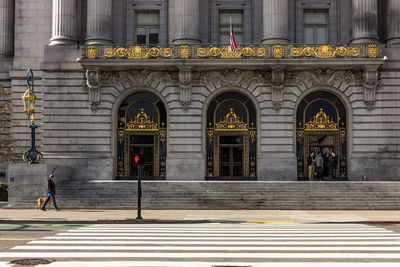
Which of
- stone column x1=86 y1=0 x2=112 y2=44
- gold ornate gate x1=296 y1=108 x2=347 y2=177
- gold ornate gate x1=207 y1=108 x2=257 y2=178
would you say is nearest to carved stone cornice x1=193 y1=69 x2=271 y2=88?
gold ornate gate x1=207 y1=108 x2=257 y2=178

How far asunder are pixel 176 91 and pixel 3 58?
587 inches

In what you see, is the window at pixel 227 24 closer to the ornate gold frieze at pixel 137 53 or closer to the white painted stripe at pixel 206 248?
the ornate gold frieze at pixel 137 53

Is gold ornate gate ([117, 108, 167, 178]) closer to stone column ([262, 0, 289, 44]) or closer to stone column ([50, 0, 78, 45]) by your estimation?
stone column ([50, 0, 78, 45])

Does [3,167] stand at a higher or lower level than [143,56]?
lower

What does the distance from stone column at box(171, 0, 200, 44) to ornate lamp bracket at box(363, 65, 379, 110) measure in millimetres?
12114

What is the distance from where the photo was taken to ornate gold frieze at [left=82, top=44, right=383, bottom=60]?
139 feet

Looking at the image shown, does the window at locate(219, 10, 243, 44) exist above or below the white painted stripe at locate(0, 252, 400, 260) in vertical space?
above

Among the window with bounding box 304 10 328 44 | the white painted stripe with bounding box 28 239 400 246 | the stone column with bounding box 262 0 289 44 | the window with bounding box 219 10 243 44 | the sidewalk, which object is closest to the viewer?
the white painted stripe with bounding box 28 239 400 246

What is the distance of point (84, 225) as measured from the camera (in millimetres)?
24547

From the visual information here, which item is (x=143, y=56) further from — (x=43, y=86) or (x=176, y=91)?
(x=43, y=86)

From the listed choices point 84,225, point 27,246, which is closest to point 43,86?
point 84,225

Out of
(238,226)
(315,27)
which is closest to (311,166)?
(315,27)

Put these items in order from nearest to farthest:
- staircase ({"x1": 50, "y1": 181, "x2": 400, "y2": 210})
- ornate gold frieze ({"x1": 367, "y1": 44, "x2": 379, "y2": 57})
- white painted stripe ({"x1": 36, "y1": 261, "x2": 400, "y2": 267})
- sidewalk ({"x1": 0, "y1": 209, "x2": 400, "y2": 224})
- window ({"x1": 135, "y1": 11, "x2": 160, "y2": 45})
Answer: white painted stripe ({"x1": 36, "y1": 261, "x2": 400, "y2": 267}), sidewalk ({"x1": 0, "y1": 209, "x2": 400, "y2": 224}), staircase ({"x1": 50, "y1": 181, "x2": 400, "y2": 210}), ornate gold frieze ({"x1": 367, "y1": 44, "x2": 379, "y2": 57}), window ({"x1": 135, "y1": 11, "x2": 160, "y2": 45})

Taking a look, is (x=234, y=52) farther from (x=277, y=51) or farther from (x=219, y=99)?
(x=219, y=99)
